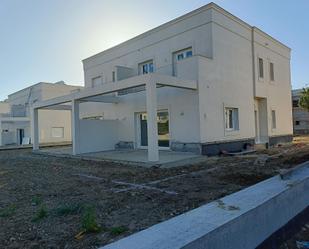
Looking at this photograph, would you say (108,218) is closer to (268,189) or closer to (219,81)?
(268,189)

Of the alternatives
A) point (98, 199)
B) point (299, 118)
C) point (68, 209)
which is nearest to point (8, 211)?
point (68, 209)

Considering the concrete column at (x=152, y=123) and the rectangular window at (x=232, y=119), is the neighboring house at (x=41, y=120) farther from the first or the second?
the concrete column at (x=152, y=123)

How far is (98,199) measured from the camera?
609cm

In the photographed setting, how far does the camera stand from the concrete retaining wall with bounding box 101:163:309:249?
2646mm

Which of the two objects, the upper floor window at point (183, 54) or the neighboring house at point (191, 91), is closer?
the neighboring house at point (191, 91)

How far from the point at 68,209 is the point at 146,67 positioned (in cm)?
1373

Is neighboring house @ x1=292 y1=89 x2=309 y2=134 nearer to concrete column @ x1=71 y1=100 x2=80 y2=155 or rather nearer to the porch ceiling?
the porch ceiling

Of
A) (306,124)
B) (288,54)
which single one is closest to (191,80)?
(288,54)

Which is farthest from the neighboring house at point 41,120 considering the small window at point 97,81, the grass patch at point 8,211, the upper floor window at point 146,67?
the grass patch at point 8,211

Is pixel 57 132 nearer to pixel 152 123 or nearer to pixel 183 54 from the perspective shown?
pixel 183 54

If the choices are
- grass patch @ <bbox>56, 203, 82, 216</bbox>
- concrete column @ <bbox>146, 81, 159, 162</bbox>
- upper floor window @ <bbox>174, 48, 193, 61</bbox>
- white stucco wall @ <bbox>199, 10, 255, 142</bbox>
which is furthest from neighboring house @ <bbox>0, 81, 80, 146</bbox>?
grass patch @ <bbox>56, 203, 82, 216</bbox>

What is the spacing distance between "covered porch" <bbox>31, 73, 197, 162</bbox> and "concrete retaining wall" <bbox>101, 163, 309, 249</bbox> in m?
6.50

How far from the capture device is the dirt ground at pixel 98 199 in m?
4.08

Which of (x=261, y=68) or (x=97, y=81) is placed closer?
(x=261, y=68)
